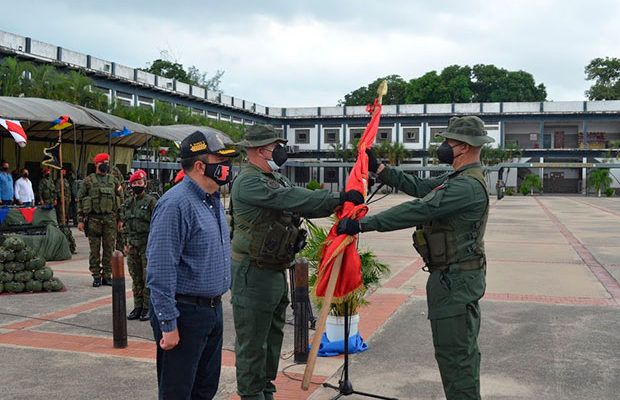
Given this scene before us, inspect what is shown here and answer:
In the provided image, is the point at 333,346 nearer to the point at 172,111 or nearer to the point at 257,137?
the point at 257,137

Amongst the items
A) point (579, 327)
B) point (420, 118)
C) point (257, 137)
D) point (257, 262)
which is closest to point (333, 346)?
point (257, 262)

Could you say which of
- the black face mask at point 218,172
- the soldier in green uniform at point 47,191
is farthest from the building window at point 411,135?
the black face mask at point 218,172

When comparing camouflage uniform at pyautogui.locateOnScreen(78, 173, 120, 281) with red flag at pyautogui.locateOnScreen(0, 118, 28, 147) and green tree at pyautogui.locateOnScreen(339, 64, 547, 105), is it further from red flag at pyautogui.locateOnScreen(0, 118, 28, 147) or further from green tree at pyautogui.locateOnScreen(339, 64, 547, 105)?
green tree at pyautogui.locateOnScreen(339, 64, 547, 105)

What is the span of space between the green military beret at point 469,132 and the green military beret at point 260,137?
123 centimetres

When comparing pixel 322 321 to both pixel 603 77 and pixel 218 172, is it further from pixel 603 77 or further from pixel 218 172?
pixel 603 77

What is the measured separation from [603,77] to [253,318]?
3667 inches

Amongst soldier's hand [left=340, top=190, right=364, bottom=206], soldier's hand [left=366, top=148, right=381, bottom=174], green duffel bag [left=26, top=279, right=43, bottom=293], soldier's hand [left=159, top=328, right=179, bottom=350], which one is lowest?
green duffel bag [left=26, top=279, right=43, bottom=293]

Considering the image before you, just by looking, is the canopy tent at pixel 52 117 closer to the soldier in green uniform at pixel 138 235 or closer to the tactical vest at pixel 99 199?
the tactical vest at pixel 99 199

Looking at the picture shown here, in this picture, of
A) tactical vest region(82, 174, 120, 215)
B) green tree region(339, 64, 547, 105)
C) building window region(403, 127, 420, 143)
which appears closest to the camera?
tactical vest region(82, 174, 120, 215)

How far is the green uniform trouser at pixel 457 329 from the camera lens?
409cm

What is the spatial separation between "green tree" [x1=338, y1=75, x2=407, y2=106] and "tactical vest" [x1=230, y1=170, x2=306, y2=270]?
79.5 metres

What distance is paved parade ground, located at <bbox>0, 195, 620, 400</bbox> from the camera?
17.8 feet

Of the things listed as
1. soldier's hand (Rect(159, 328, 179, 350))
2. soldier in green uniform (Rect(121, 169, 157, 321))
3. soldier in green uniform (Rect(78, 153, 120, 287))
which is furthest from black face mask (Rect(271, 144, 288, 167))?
soldier in green uniform (Rect(78, 153, 120, 287))

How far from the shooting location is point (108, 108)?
97.6 ft
